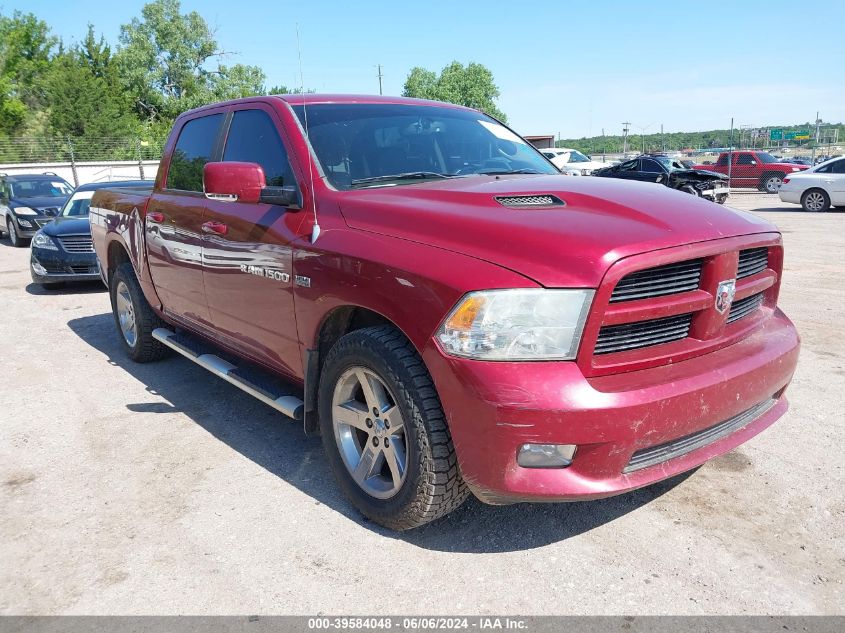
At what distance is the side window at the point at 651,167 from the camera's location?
1936 centimetres

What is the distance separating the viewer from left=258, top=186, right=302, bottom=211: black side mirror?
337 cm

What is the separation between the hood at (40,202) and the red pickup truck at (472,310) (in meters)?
12.3

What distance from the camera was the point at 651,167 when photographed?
64.5ft

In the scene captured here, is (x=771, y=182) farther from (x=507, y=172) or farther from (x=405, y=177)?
(x=405, y=177)

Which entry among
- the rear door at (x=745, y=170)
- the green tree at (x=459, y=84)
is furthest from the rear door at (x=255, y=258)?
the green tree at (x=459, y=84)

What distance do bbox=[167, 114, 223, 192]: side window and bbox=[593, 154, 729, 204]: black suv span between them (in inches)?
513

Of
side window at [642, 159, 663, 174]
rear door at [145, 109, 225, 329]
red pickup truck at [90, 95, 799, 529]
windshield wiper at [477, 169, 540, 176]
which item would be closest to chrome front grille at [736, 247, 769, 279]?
red pickup truck at [90, 95, 799, 529]

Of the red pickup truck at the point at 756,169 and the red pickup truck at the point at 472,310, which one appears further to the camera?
the red pickup truck at the point at 756,169

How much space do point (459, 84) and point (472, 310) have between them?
84.7 m

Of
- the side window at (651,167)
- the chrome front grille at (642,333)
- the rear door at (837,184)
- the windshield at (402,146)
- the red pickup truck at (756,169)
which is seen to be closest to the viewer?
the chrome front grille at (642,333)

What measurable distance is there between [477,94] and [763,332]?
83.4m

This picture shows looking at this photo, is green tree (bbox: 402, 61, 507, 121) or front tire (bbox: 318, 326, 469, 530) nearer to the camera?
front tire (bbox: 318, 326, 469, 530)

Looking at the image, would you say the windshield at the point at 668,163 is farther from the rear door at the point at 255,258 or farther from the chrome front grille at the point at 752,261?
Result: the rear door at the point at 255,258

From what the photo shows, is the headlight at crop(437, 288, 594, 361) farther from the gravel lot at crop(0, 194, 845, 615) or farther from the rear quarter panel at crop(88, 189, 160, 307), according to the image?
the rear quarter panel at crop(88, 189, 160, 307)
